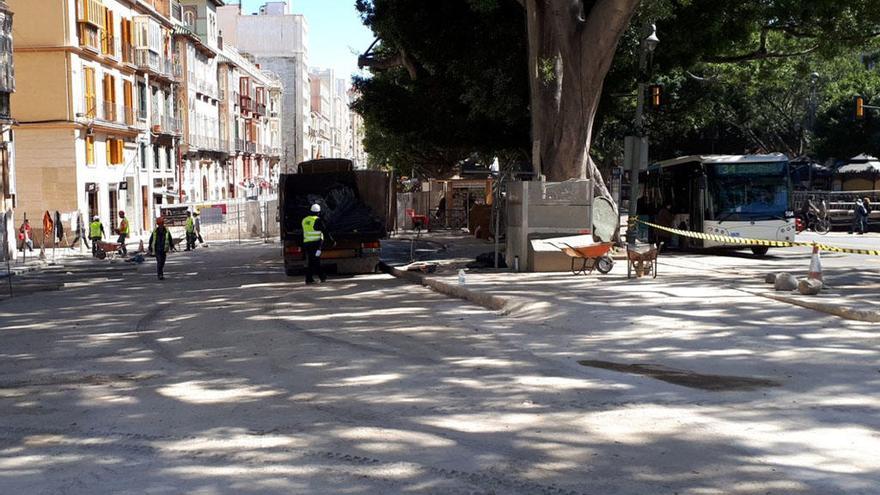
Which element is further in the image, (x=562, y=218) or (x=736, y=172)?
(x=736, y=172)

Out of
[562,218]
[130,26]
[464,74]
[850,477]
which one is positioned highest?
[130,26]

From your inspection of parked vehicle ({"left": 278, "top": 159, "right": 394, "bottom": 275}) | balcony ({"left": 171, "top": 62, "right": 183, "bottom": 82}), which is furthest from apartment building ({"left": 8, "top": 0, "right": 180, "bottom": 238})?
parked vehicle ({"left": 278, "top": 159, "right": 394, "bottom": 275})

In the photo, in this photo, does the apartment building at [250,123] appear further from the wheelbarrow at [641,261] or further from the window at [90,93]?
the wheelbarrow at [641,261]

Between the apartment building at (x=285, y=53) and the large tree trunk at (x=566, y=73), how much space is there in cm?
8389

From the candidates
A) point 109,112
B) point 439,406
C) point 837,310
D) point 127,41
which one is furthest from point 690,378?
point 127,41

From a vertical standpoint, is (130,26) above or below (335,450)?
above

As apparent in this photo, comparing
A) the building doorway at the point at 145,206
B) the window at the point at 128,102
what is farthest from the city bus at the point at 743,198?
the building doorway at the point at 145,206

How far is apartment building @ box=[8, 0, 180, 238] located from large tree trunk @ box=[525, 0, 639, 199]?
86.2ft

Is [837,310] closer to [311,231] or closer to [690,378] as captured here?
[690,378]

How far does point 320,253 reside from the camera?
21.3 meters

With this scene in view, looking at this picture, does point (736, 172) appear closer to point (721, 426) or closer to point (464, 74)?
point (464, 74)

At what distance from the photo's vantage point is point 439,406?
26.1ft

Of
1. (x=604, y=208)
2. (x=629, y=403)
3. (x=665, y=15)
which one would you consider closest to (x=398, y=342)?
(x=629, y=403)

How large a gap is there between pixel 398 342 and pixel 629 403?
4170 millimetres
